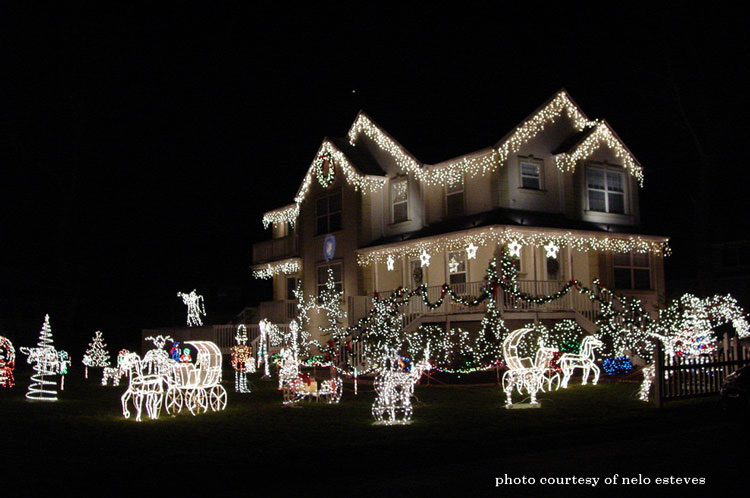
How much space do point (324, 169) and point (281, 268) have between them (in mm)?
5759

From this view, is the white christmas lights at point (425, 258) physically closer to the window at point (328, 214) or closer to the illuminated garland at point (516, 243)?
the illuminated garland at point (516, 243)

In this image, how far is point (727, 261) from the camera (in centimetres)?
4134

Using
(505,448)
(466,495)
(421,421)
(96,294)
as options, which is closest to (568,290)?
(421,421)

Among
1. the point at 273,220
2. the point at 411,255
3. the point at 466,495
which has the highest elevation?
the point at 273,220

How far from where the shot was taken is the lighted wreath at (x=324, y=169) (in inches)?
1337

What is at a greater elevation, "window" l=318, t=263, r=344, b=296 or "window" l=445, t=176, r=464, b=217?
"window" l=445, t=176, r=464, b=217

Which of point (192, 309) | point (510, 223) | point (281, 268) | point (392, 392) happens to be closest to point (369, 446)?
point (392, 392)

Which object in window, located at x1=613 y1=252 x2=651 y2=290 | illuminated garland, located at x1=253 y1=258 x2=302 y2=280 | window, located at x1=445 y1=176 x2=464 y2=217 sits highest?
window, located at x1=445 y1=176 x2=464 y2=217

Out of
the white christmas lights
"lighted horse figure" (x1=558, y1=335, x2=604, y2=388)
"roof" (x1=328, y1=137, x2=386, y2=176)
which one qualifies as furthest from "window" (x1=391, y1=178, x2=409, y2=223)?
"lighted horse figure" (x1=558, y1=335, x2=604, y2=388)

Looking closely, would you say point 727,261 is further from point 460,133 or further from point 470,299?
point 470,299

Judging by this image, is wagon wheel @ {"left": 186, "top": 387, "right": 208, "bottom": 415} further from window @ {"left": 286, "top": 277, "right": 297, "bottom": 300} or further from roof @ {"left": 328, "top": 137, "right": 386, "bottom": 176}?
window @ {"left": 286, "top": 277, "right": 297, "bottom": 300}

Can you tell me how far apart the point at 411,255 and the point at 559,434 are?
727 inches

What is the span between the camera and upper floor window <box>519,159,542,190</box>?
93.7ft

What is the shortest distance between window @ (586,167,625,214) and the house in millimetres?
42
